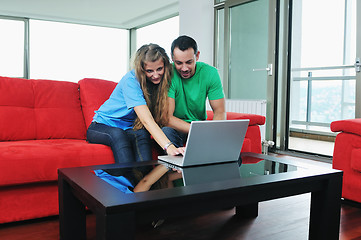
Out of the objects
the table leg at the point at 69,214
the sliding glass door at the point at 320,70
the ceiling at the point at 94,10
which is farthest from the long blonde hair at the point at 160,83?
the ceiling at the point at 94,10

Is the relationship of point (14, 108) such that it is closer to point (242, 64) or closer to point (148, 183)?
point (148, 183)

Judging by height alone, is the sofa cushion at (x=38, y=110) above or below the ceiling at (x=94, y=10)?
below

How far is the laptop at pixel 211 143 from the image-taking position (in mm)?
1325

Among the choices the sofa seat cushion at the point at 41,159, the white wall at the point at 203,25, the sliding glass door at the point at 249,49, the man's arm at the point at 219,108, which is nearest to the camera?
the sofa seat cushion at the point at 41,159

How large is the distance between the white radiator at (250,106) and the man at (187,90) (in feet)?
7.17

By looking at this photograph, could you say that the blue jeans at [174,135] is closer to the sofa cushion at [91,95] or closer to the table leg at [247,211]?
the table leg at [247,211]

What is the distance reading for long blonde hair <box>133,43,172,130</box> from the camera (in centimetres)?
184

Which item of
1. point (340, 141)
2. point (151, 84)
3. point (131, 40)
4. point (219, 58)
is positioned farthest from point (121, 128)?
point (131, 40)

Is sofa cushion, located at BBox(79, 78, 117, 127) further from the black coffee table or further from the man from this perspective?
the black coffee table

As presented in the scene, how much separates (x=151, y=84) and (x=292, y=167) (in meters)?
0.90

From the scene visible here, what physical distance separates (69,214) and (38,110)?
1.15 meters

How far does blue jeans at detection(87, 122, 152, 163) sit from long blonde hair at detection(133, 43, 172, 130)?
0.23 ft

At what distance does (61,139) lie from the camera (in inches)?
88.3

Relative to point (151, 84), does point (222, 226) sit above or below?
below
